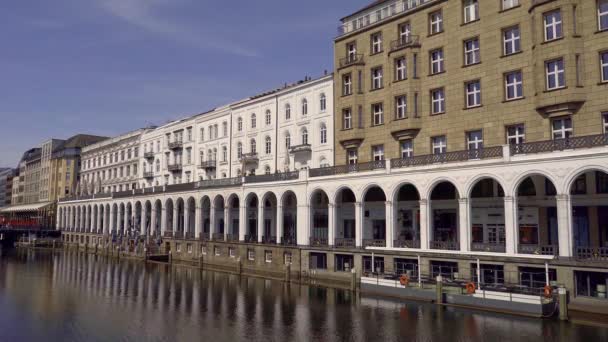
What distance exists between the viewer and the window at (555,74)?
3241 centimetres

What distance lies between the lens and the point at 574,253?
94.3 ft

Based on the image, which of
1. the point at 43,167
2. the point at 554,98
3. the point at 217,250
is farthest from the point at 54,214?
the point at 554,98

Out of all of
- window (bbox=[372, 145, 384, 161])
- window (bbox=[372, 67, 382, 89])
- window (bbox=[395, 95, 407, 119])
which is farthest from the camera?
window (bbox=[372, 67, 382, 89])

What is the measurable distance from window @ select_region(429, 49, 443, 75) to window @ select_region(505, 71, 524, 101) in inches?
232

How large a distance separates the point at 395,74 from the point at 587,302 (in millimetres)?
23314

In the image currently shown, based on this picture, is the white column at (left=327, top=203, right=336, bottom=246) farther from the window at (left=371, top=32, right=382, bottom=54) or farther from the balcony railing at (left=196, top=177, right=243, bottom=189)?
the balcony railing at (left=196, top=177, right=243, bottom=189)

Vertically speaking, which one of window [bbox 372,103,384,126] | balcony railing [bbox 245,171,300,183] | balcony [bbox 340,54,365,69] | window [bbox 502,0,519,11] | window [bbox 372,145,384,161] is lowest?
balcony railing [bbox 245,171,300,183]

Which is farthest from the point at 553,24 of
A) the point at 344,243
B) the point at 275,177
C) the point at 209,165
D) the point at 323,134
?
the point at 209,165

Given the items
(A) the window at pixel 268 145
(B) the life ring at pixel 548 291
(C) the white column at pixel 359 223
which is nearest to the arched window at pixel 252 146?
(A) the window at pixel 268 145

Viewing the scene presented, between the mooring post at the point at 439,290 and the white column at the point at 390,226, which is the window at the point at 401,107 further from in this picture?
the mooring post at the point at 439,290

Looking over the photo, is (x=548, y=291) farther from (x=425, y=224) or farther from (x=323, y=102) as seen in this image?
(x=323, y=102)

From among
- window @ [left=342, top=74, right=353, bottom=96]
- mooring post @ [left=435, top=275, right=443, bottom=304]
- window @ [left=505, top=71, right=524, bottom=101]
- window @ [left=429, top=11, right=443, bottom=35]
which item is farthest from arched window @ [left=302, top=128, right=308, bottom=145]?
mooring post @ [left=435, top=275, right=443, bottom=304]

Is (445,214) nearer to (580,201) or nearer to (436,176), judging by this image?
(436,176)

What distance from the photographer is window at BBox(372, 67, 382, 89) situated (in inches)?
1779
